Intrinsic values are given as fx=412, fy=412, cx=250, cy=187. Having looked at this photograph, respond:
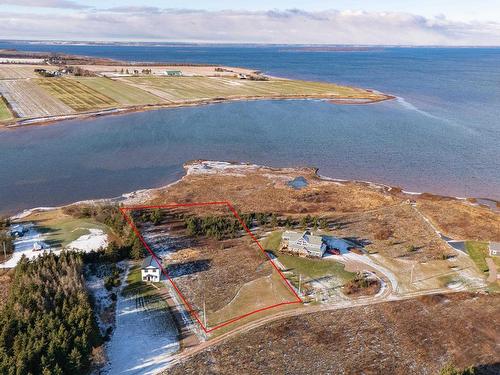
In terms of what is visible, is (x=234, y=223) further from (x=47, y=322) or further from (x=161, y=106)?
(x=161, y=106)

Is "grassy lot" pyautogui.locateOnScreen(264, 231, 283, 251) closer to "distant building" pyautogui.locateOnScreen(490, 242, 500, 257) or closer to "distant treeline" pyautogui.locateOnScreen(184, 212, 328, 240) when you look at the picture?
"distant treeline" pyautogui.locateOnScreen(184, 212, 328, 240)

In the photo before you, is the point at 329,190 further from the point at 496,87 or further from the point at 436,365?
the point at 496,87

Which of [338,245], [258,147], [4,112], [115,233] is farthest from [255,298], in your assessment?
[4,112]

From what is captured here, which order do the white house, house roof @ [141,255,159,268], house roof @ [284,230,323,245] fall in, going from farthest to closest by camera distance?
house roof @ [284,230,323,245], house roof @ [141,255,159,268], the white house

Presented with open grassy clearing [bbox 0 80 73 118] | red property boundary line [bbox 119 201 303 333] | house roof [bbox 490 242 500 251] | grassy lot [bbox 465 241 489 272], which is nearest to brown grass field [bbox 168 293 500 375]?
red property boundary line [bbox 119 201 303 333]

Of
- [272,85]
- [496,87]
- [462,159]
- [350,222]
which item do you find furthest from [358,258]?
[496,87]
